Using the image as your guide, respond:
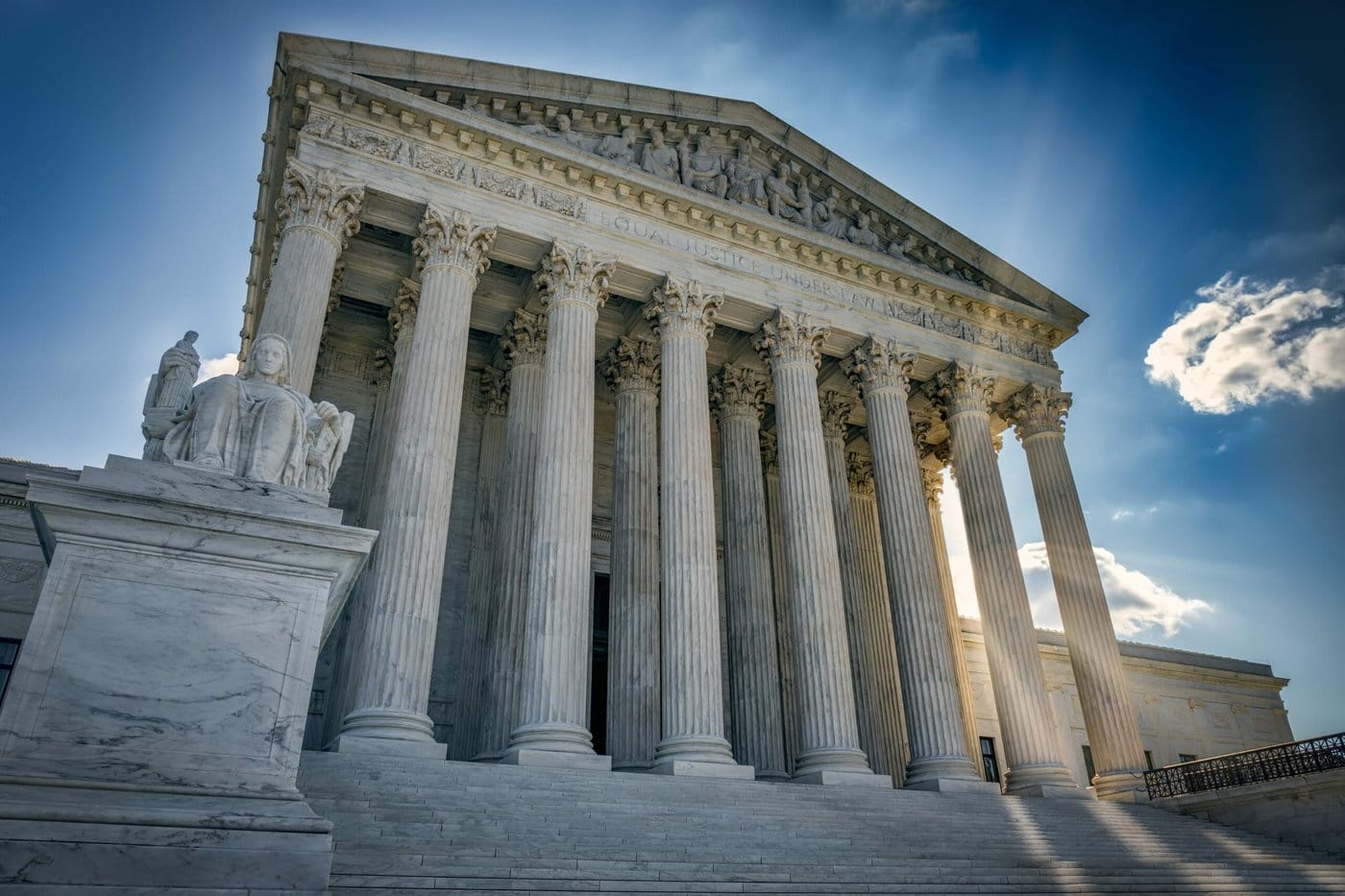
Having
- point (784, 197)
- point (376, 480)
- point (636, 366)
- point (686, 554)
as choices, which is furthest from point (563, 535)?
point (784, 197)

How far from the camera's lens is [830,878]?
35.7 ft

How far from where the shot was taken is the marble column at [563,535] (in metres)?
15.9

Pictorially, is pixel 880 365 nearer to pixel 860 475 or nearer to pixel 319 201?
pixel 860 475

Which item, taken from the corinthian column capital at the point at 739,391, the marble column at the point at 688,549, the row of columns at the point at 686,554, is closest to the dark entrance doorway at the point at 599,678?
the row of columns at the point at 686,554

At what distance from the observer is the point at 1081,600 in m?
23.4

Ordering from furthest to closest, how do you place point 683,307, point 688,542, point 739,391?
point 739,391 < point 683,307 < point 688,542

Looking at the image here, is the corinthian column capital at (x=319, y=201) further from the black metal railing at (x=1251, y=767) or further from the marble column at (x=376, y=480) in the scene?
the black metal railing at (x=1251, y=767)

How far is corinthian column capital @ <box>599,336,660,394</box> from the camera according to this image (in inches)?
938

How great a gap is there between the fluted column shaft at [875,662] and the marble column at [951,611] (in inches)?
68.3

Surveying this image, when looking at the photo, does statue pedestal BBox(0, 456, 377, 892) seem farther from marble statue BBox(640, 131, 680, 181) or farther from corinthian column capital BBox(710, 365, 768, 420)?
corinthian column capital BBox(710, 365, 768, 420)

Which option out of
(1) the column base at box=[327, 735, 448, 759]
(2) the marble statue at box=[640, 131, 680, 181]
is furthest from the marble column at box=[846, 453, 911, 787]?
(1) the column base at box=[327, 735, 448, 759]

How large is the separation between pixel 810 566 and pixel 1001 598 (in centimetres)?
583

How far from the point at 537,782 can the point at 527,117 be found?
51.0 feet

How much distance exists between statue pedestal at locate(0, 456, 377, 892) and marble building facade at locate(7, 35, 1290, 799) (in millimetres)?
8616
